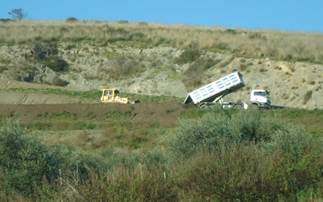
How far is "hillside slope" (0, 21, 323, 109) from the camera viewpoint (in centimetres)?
8025

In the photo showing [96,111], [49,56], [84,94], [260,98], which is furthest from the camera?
[49,56]

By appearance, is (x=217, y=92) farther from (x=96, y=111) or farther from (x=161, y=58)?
(x=161, y=58)

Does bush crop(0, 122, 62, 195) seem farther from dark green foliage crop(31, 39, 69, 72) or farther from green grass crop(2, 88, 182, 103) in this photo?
dark green foliage crop(31, 39, 69, 72)

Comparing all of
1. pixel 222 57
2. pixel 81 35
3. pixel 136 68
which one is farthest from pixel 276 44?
pixel 81 35

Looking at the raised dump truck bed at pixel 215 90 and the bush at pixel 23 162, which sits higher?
the raised dump truck bed at pixel 215 90

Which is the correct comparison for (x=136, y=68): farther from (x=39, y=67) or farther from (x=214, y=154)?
(x=214, y=154)

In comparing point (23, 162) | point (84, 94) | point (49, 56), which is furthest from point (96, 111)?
point (23, 162)

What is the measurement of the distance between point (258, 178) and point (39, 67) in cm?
8297

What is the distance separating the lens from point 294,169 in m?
15.0

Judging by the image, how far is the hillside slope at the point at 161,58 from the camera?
8025cm

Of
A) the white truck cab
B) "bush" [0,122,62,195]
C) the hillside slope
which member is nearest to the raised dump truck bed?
the white truck cab

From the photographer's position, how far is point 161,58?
9644cm

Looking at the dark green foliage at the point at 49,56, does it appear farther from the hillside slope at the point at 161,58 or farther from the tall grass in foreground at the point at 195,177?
the tall grass in foreground at the point at 195,177

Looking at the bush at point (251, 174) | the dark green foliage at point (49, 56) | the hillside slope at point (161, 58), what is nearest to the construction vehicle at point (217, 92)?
the hillside slope at point (161, 58)
